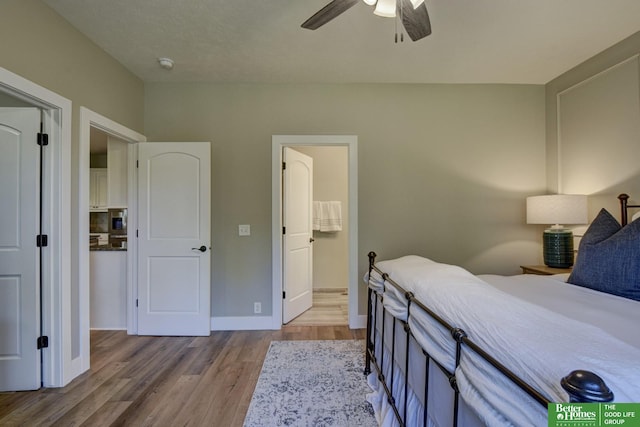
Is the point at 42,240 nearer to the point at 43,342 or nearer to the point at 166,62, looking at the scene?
the point at 43,342

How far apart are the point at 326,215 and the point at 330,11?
3396 millimetres

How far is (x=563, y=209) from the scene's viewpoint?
2.62 m

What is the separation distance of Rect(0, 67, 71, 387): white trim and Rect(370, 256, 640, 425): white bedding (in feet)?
7.91

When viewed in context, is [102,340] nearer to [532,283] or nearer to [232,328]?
[232,328]

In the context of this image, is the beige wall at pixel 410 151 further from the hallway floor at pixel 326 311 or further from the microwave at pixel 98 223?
the microwave at pixel 98 223

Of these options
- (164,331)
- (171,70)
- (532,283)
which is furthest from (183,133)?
(532,283)

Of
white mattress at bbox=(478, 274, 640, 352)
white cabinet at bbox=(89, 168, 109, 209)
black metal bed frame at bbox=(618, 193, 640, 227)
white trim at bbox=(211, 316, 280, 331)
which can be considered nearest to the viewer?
white mattress at bbox=(478, 274, 640, 352)

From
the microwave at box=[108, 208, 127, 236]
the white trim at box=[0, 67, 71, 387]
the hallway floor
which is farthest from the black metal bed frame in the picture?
the microwave at box=[108, 208, 127, 236]

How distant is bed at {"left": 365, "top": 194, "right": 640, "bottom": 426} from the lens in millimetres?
624

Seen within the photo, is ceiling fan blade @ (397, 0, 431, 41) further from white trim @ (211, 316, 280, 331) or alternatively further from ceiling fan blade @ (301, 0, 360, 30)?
white trim @ (211, 316, 280, 331)

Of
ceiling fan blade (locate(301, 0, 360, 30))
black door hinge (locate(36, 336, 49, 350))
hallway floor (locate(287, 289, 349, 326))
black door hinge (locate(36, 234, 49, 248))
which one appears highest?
ceiling fan blade (locate(301, 0, 360, 30))

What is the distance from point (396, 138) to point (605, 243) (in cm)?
202

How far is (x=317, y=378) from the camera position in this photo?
2227mm

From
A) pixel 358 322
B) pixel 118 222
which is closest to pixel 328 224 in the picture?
pixel 358 322
